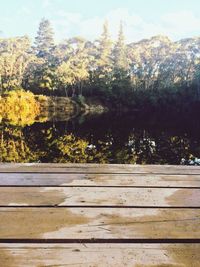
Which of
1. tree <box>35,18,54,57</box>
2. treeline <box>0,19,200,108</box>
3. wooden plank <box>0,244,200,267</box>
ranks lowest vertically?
wooden plank <box>0,244,200,267</box>

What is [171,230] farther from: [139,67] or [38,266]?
[139,67]

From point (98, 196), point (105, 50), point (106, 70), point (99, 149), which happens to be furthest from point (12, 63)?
→ point (98, 196)

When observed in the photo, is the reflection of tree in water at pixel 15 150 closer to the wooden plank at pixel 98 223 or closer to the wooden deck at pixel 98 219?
the wooden deck at pixel 98 219

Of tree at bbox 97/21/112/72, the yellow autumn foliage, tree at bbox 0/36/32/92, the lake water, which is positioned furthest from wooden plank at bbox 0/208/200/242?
tree at bbox 97/21/112/72

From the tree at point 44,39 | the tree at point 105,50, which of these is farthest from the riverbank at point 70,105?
the tree at point 44,39

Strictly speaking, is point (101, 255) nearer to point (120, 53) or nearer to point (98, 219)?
point (98, 219)

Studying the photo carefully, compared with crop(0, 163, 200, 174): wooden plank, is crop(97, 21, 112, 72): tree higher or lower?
higher

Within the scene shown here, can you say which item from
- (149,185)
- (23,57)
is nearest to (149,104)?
(23,57)

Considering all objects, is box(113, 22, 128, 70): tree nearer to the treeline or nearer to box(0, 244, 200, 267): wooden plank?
the treeline

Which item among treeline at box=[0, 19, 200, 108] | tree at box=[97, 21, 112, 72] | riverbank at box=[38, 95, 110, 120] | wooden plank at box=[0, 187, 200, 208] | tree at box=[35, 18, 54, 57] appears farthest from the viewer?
tree at box=[35, 18, 54, 57]

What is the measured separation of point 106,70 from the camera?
120 ft

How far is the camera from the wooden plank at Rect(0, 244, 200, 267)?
0.61 metres

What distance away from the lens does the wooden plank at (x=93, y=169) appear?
1354mm

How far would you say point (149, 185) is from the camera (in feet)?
3.78
